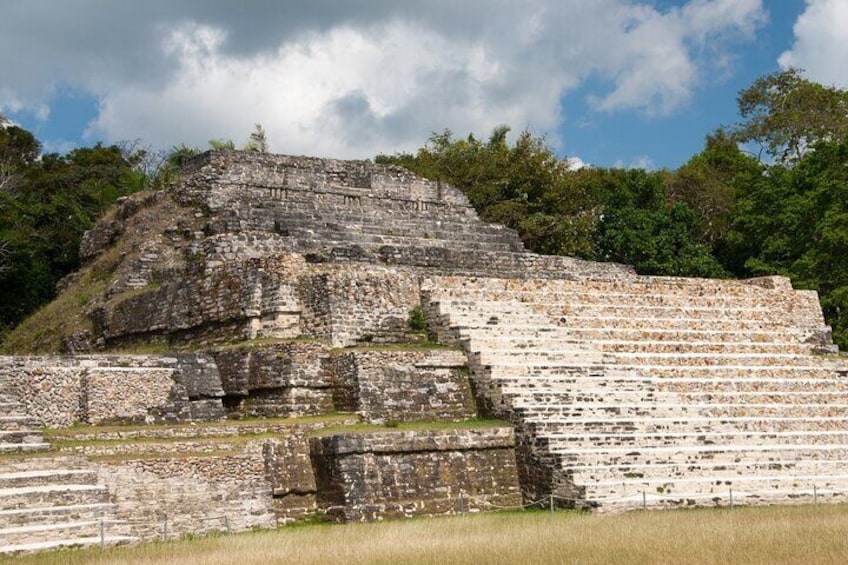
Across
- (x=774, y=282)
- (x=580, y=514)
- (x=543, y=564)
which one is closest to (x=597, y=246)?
(x=774, y=282)

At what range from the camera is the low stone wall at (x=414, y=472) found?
57.1ft

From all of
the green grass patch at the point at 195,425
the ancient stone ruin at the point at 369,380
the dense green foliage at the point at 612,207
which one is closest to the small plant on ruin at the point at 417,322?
the ancient stone ruin at the point at 369,380

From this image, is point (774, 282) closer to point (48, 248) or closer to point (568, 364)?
point (568, 364)

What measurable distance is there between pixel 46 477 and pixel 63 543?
3.85 feet

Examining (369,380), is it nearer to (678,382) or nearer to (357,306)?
(357,306)

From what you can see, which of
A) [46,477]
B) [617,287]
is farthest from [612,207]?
[46,477]

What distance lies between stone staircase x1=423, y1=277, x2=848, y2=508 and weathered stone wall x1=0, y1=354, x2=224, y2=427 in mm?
4827

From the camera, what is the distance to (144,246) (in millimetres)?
26156

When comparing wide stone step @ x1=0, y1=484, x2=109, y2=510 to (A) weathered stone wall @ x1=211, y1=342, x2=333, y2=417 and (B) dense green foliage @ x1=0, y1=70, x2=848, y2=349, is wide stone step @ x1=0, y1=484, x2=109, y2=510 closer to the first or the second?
(A) weathered stone wall @ x1=211, y1=342, x2=333, y2=417

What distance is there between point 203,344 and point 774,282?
1324 centimetres

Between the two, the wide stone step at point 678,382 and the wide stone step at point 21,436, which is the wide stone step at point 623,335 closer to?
the wide stone step at point 678,382

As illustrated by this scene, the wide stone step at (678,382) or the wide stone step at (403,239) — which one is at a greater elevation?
the wide stone step at (403,239)

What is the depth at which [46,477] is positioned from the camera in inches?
602

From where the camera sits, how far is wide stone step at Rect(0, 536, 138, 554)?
14.1m
